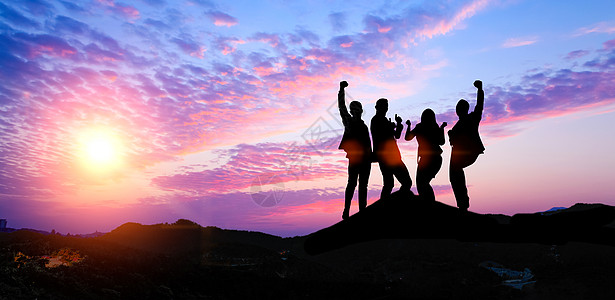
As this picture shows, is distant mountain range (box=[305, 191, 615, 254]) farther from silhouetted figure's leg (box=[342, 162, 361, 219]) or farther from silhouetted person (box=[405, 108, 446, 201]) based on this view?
silhouetted figure's leg (box=[342, 162, 361, 219])

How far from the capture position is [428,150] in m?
5.05

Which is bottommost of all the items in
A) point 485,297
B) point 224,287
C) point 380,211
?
point 485,297

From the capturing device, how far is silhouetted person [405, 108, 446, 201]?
4879 mm

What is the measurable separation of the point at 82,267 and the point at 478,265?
5170 centimetres

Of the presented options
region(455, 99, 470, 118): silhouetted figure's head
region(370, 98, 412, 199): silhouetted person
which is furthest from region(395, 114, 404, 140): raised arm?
region(455, 99, 470, 118): silhouetted figure's head

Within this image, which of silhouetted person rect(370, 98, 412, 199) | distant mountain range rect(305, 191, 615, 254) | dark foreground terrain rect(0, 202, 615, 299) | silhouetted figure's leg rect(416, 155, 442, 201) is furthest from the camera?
dark foreground terrain rect(0, 202, 615, 299)

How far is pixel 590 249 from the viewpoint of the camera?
178ft

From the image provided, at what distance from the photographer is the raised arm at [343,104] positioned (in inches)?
208

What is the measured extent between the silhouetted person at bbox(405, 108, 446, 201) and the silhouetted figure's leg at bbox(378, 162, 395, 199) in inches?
15.2

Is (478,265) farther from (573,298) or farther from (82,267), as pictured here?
(82,267)

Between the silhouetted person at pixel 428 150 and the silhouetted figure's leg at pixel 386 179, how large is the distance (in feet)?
1.27

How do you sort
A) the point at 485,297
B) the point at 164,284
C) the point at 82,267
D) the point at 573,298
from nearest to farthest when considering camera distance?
the point at 82,267, the point at 164,284, the point at 573,298, the point at 485,297

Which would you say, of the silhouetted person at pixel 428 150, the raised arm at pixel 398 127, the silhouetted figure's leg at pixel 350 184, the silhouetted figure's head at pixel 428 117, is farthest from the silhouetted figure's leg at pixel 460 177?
the silhouetted figure's leg at pixel 350 184

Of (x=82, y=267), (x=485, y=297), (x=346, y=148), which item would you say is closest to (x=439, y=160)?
(x=346, y=148)
